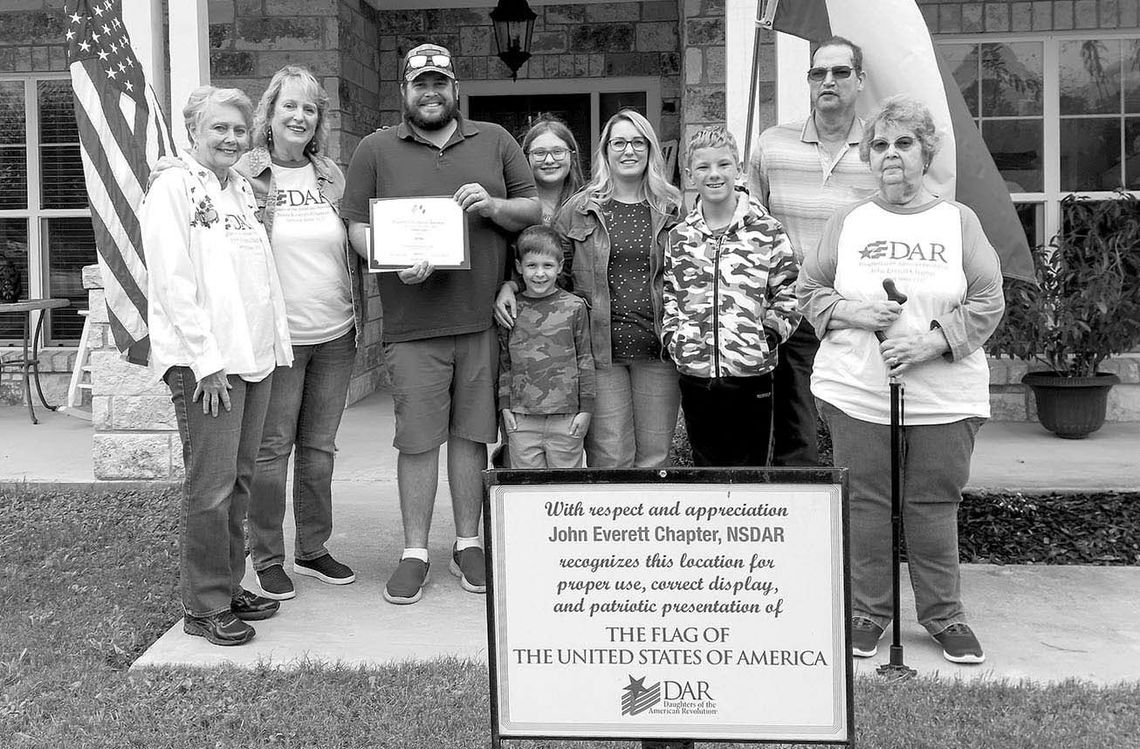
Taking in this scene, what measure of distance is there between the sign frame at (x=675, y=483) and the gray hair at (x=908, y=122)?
1545 millimetres

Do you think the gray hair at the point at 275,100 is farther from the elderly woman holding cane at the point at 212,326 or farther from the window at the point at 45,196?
the window at the point at 45,196

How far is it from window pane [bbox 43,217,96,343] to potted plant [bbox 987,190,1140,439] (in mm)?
6921

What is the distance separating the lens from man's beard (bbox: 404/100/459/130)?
4406 mm

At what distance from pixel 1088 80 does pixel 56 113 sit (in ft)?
25.9

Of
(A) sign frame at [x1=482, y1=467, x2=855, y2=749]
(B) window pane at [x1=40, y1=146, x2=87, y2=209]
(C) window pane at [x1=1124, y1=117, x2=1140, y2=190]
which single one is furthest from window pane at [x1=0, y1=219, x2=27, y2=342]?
(C) window pane at [x1=1124, y1=117, x2=1140, y2=190]

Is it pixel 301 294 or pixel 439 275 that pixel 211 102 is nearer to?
pixel 301 294

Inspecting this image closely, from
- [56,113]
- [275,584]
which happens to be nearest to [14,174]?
[56,113]

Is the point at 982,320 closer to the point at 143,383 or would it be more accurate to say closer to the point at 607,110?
the point at 143,383

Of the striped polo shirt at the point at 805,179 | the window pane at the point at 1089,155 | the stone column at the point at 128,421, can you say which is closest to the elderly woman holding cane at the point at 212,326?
the striped polo shirt at the point at 805,179

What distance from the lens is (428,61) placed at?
433cm

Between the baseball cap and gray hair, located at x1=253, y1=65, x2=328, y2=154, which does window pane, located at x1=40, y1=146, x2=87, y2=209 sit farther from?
the baseball cap

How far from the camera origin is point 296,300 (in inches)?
176

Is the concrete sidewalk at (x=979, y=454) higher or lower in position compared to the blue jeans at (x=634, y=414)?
lower

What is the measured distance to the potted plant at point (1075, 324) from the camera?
7.78 m
